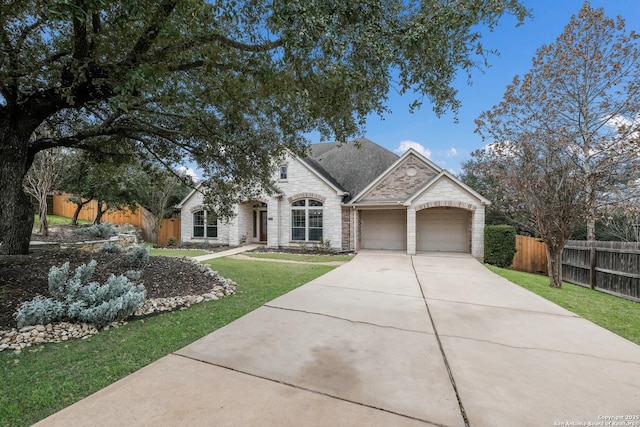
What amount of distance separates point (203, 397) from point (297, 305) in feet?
9.40

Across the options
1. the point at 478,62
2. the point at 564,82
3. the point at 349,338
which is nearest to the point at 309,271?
the point at 349,338

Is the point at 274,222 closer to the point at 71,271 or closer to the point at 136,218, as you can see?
the point at 71,271

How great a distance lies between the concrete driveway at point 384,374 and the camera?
233 cm

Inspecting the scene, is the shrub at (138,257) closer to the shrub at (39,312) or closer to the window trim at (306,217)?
the shrub at (39,312)

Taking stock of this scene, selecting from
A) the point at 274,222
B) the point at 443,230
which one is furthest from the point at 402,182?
the point at 274,222

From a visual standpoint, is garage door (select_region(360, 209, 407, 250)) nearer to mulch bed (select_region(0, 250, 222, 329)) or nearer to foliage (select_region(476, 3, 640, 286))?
foliage (select_region(476, 3, 640, 286))

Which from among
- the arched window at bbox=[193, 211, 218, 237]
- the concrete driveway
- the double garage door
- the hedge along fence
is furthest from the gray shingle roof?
the concrete driveway

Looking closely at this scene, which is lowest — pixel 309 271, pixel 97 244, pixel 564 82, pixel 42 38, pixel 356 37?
pixel 309 271

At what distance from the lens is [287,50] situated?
3.88 metres

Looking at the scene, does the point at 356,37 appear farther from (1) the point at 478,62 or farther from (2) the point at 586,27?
(2) the point at 586,27

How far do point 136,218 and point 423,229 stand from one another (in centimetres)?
2090

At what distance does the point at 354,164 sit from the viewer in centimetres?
1852

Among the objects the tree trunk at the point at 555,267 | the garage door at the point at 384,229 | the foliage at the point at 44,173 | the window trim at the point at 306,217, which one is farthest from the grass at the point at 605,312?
the foliage at the point at 44,173

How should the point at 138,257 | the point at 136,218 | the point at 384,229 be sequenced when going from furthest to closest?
1. the point at 136,218
2. the point at 384,229
3. the point at 138,257
